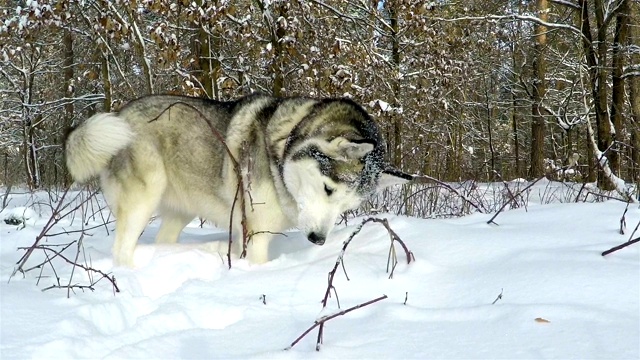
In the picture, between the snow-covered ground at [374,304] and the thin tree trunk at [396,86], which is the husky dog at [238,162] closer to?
the snow-covered ground at [374,304]

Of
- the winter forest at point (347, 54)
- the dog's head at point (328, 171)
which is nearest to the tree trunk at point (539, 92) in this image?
the winter forest at point (347, 54)

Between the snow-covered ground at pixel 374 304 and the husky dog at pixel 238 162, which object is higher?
the husky dog at pixel 238 162

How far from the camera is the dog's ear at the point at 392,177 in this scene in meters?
3.57

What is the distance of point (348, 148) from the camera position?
3346 millimetres

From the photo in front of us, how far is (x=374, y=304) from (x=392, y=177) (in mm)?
1527

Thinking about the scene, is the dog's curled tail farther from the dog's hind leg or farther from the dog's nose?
the dog's nose

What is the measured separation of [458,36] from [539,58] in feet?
21.4

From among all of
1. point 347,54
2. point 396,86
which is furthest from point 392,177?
point 396,86

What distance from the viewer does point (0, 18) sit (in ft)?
26.9

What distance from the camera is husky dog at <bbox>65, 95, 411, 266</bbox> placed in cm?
337

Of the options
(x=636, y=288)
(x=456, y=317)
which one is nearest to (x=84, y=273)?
(x=456, y=317)

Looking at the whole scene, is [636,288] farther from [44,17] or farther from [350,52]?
[44,17]

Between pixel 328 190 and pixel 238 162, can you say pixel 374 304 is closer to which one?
pixel 328 190

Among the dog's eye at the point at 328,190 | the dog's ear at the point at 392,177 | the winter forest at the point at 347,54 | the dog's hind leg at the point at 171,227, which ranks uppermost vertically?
the winter forest at the point at 347,54
